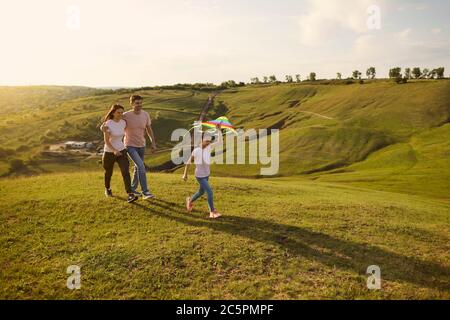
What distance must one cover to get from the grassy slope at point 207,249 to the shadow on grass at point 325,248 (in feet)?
0.14

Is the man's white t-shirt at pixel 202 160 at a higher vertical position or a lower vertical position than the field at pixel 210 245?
higher

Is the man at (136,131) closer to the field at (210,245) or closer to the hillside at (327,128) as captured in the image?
the field at (210,245)

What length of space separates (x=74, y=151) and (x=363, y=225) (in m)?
130

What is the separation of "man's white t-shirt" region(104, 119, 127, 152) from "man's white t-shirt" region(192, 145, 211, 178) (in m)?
3.46

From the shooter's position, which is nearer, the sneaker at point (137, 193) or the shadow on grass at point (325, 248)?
the shadow on grass at point (325, 248)

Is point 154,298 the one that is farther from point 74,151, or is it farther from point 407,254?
point 74,151

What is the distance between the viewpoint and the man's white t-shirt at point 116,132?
14844 millimetres

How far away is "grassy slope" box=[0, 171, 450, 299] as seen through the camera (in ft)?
33.7

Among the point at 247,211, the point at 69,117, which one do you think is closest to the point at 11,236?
the point at 247,211

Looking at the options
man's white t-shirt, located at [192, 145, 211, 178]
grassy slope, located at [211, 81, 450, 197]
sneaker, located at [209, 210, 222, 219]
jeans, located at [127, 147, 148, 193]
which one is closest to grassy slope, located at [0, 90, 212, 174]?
grassy slope, located at [211, 81, 450, 197]

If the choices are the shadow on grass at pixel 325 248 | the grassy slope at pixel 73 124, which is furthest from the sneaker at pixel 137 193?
the grassy slope at pixel 73 124

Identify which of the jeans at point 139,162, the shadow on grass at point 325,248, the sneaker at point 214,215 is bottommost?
the shadow on grass at point 325,248

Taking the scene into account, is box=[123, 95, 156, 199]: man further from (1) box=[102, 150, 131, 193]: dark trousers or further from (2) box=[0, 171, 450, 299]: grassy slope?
(2) box=[0, 171, 450, 299]: grassy slope
